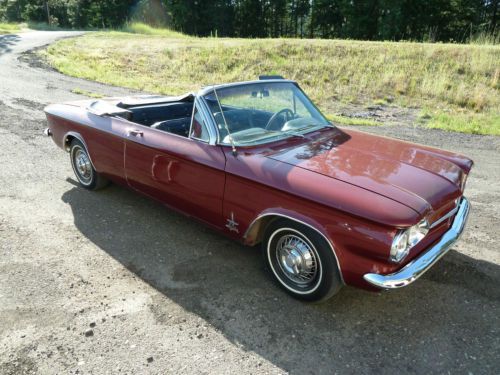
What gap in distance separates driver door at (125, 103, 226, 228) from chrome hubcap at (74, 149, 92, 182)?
3.45ft

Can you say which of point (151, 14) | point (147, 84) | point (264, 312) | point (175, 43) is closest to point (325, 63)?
point (147, 84)

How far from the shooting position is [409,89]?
13117 mm

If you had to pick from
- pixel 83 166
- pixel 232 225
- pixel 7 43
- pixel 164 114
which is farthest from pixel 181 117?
pixel 7 43

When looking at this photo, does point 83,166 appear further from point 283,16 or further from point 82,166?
point 283,16

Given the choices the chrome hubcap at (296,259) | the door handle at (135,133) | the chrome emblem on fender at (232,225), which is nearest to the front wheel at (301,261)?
the chrome hubcap at (296,259)

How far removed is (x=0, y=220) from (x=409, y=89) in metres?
12.2

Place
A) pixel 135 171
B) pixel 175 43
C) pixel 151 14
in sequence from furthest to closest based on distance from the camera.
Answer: pixel 151 14 → pixel 175 43 → pixel 135 171

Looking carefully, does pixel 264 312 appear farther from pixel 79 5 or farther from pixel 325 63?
pixel 79 5

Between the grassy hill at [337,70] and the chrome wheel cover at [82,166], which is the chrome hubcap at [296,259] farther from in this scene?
the grassy hill at [337,70]

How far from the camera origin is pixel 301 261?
3010 millimetres

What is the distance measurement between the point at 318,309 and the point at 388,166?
1.21m

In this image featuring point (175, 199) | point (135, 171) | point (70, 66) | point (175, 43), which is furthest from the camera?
point (175, 43)

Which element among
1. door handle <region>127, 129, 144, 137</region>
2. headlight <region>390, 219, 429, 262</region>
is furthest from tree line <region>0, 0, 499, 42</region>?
headlight <region>390, 219, 429, 262</region>

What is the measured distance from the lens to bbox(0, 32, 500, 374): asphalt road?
8.46 ft
